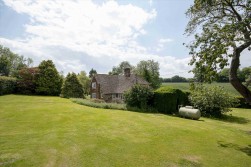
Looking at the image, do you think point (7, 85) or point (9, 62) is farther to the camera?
point (9, 62)

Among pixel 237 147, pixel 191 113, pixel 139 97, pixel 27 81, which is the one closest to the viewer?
pixel 237 147

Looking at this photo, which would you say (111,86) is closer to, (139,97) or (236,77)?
(139,97)

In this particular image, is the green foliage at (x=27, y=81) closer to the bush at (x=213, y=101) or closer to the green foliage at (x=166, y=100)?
the green foliage at (x=166, y=100)

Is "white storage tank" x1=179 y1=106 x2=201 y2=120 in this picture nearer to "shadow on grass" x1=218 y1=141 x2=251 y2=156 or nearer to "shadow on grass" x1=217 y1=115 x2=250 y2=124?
Result: "shadow on grass" x1=217 y1=115 x2=250 y2=124

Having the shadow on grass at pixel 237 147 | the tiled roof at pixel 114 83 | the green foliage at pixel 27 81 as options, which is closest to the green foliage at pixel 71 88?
the tiled roof at pixel 114 83

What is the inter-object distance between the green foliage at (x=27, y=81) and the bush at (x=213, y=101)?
3508cm

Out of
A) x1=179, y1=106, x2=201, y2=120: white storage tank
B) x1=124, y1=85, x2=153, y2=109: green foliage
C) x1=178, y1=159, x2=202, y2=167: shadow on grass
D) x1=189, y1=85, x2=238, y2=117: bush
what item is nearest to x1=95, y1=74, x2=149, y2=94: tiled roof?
x1=124, y1=85, x2=153, y2=109: green foliage

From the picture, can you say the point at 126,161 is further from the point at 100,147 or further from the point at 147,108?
the point at 147,108

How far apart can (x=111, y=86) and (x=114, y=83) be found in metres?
1.59

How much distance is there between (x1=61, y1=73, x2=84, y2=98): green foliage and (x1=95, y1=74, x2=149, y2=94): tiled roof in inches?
197

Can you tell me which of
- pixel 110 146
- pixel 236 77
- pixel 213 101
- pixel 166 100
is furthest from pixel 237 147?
pixel 213 101

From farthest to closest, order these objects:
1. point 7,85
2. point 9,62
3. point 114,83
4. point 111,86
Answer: point 9,62, point 114,83, point 111,86, point 7,85

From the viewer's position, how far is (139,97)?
2631 centimetres

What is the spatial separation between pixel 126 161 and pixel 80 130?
514 centimetres
